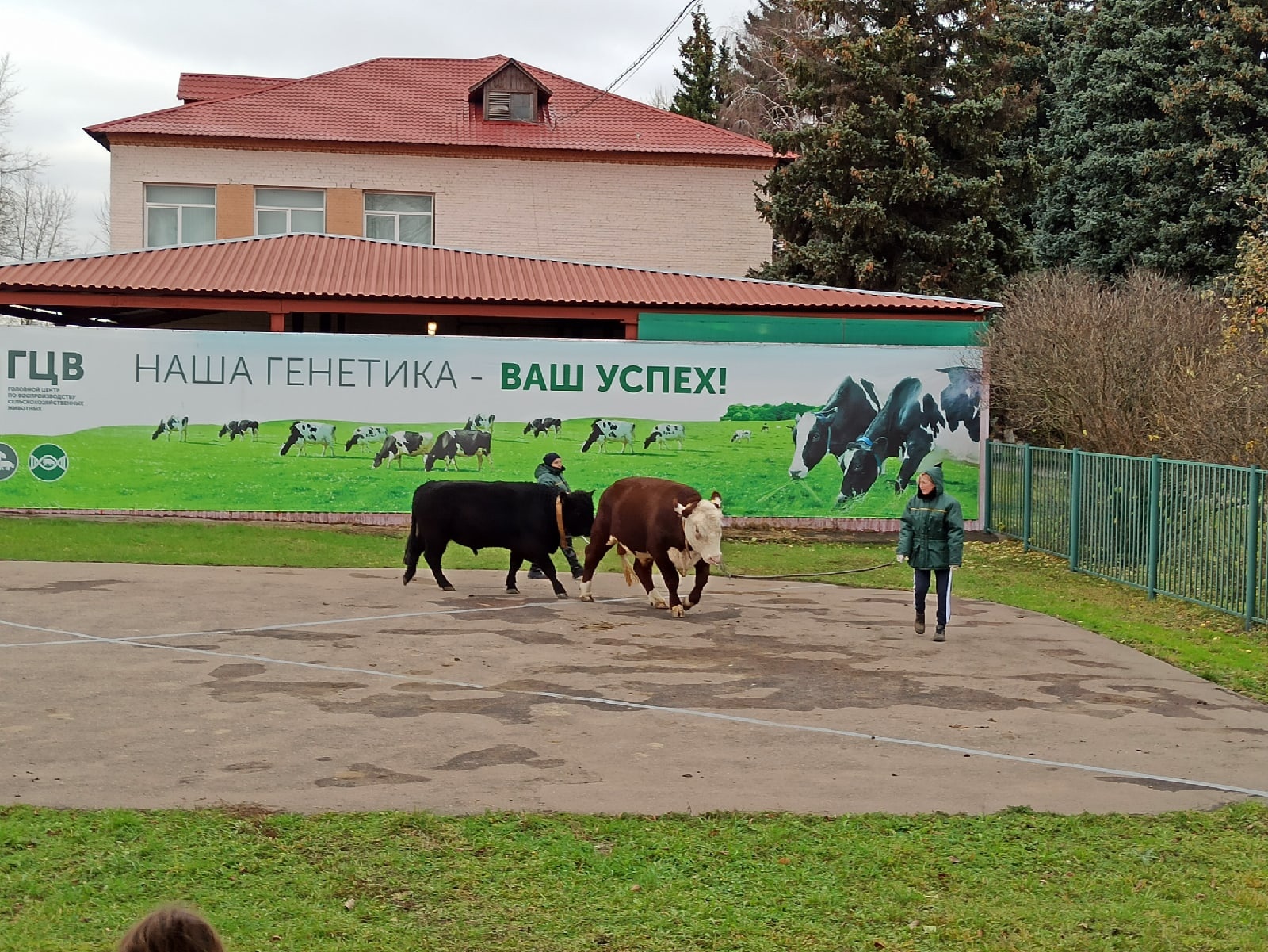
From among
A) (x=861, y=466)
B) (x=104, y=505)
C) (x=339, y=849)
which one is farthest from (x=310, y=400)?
(x=339, y=849)

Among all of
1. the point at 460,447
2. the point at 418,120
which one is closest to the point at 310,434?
the point at 460,447

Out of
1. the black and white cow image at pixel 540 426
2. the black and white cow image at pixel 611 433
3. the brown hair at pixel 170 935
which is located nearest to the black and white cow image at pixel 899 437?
the black and white cow image at pixel 611 433

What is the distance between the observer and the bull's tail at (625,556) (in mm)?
16500

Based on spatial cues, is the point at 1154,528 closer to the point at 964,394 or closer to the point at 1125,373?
the point at 1125,373

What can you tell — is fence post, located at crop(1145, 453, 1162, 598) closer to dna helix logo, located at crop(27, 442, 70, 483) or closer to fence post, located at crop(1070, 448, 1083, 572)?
fence post, located at crop(1070, 448, 1083, 572)

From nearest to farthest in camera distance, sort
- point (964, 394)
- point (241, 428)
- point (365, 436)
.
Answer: point (241, 428) → point (365, 436) → point (964, 394)

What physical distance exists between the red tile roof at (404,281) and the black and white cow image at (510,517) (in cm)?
1106

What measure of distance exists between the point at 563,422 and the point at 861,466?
5613 millimetres

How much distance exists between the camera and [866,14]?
39188 mm

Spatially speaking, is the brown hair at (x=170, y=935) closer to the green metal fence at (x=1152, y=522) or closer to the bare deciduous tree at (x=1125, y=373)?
the green metal fence at (x=1152, y=522)

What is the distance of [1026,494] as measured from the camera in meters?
23.7

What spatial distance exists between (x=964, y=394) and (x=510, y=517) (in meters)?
12.6

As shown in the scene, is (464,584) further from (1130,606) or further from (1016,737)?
(1016,737)

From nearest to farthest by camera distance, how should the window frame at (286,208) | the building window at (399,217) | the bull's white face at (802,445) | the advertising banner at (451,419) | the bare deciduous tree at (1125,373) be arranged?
1. the bare deciduous tree at (1125,373)
2. the advertising banner at (451,419)
3. the bull's white face at (802,445)
4. the window frame at (286,208)
5. the building window at (399,217)
